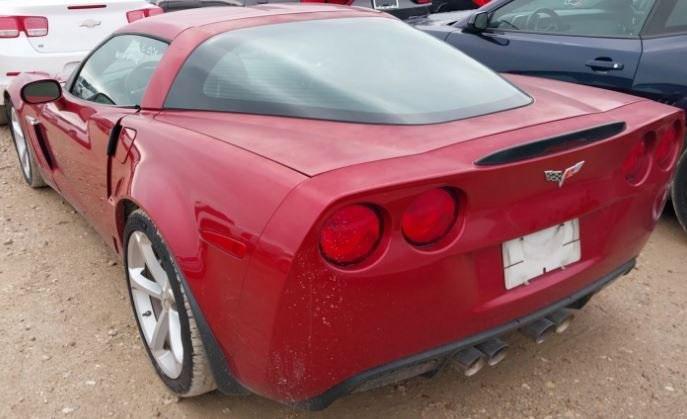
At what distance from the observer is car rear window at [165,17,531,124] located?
2.10 meters

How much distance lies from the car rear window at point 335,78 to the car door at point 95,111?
0.39 m

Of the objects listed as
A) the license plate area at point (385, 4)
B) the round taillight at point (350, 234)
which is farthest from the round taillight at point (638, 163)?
the license plate area at point (385, 4)

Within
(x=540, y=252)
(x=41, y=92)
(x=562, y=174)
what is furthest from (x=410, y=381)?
(x=41, y=92)

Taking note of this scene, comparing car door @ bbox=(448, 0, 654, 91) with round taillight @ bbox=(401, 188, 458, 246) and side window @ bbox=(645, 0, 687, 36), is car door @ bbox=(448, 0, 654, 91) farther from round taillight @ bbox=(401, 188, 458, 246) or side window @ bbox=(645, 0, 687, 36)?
round taillight @ bbox=(401, 188, 458, 246)

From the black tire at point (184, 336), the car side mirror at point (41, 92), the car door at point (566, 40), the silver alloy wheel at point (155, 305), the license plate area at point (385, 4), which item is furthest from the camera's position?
the license plate area at point (385, 4)

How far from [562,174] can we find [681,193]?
6.56ft

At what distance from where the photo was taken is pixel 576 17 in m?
3.92

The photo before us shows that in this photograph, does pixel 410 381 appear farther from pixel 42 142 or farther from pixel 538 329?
pixel 42 142

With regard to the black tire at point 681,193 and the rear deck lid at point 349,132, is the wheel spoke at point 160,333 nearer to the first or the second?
the rear deck lid at point 349,132

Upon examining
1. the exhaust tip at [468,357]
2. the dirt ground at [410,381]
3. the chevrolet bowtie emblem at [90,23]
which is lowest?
the dirt ground at [410,381]

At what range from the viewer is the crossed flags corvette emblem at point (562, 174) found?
1815mm

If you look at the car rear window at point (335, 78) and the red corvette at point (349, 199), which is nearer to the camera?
the red corvette at point (349, 199)

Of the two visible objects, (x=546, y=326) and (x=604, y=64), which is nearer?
(x=546, y=326)

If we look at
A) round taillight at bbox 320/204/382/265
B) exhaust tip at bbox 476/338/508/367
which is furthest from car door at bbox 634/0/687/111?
round taillight at bbox 320/204/382/265
